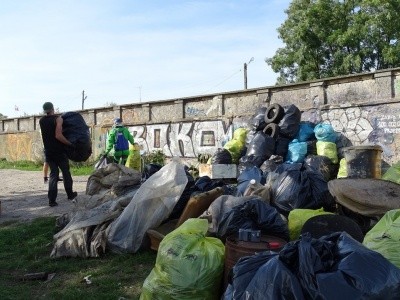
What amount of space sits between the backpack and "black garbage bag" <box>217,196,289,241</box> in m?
6.06

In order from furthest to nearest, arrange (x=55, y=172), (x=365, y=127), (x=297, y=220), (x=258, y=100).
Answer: (x=258, y=100), (x=365, y=127), (x=55, y=172), (x=297, y=220)

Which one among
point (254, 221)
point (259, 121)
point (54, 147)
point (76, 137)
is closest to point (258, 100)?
point (259, 121)

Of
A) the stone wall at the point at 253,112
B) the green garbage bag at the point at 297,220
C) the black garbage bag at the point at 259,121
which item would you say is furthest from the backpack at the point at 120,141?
the green garbage bag at the point at 297,220

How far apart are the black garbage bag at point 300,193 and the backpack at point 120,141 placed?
518 centimetres

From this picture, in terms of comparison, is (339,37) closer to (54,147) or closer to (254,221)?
(54,147)

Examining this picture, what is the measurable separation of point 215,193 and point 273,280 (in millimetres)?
2518

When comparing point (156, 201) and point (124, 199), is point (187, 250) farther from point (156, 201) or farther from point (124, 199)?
point (124, 199)

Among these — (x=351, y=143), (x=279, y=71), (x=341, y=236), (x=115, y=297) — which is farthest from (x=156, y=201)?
(x=279, y=71)

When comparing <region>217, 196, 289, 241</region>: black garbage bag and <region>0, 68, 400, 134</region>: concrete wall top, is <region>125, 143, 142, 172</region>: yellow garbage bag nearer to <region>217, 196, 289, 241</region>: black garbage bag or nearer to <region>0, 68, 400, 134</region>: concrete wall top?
<region>0, 68, 400, 134</region>: concrete wall top

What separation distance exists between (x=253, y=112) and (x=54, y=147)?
20.4ft

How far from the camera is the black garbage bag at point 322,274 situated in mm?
2092

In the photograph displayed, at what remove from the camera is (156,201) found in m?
Result: 4.69

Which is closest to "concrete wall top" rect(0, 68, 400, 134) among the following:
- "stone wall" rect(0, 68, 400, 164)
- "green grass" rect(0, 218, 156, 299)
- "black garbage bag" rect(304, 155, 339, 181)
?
"stone wall" rect(0, 68, 400, 164)

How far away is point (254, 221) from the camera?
3.54 metres
